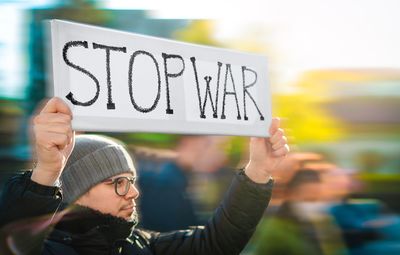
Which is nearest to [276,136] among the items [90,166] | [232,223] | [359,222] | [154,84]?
[232,223]

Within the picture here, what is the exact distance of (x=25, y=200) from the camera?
130cm

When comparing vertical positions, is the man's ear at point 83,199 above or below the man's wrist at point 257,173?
below

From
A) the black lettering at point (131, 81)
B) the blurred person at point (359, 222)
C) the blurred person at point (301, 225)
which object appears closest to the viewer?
the black lettering at point (131, 81)

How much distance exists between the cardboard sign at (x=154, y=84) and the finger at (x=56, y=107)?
20mm

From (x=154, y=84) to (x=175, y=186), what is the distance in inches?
55.0

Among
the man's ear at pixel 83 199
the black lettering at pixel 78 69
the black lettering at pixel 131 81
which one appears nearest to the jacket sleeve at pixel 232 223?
the man's ear at pixel 83 199

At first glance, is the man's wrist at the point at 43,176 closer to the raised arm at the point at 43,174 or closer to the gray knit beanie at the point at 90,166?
the raised arm at the point at 43,174

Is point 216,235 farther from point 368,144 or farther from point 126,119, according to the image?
point 368,144

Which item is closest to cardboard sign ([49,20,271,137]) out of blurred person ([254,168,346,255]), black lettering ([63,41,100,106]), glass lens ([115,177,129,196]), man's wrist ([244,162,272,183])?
black lettering ([63,41,100,106])

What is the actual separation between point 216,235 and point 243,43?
14.9 ft

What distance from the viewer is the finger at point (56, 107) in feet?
4.20

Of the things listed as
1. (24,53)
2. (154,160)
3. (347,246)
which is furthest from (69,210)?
(24,53)

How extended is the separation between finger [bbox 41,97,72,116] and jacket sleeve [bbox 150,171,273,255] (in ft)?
1.96

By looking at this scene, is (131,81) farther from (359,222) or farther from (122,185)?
(359,222)
